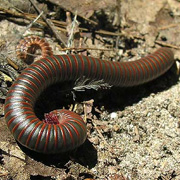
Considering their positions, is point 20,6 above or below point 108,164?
above

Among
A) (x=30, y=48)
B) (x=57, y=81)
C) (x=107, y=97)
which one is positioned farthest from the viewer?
(x=107, y=97)

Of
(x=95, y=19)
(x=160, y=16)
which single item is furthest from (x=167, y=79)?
(x=95, y=19)

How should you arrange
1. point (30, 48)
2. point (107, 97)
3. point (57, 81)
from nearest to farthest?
point (57, 81) → point (30, 48) → point (107, 97)

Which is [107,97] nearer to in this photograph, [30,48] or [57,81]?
[57,81]

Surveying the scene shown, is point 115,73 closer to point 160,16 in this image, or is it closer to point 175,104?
point 175,104

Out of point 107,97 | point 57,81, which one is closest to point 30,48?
point 57,81

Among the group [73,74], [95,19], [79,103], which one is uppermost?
[95,19]

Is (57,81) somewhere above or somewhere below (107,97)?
above
